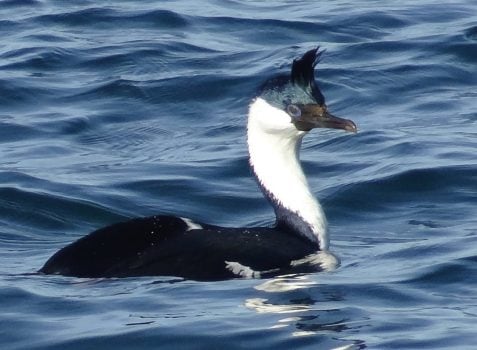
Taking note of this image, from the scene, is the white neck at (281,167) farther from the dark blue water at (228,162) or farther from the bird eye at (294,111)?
the dark blue water at (228,162)

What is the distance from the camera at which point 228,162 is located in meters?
13.9

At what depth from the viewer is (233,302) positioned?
944 centimetres

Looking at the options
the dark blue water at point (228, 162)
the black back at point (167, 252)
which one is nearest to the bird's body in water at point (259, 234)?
the black back at point (167, 252)

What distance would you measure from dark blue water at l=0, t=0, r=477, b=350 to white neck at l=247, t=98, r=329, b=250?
34 cm

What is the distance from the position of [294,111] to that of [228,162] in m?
3.21

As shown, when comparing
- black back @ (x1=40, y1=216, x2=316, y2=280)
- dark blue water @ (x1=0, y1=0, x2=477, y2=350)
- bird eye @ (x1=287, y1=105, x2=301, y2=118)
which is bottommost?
dark blue water @ (x1=0, y1=0, x2=477, y2=350)

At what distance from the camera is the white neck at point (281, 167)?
10.7m

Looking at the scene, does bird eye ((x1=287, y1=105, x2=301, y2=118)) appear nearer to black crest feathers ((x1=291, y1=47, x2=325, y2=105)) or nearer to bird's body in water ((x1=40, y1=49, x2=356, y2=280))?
bird's body in water ((x1=40, y1=49, x2=356, y2=280))

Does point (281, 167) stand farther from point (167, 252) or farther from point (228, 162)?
point (228, 162)

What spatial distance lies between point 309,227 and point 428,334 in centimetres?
195

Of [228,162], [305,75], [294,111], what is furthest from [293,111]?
[228,162]

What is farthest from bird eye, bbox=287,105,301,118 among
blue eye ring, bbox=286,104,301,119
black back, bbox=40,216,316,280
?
black back, bbox=40,216,316,280

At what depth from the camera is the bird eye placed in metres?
10.7

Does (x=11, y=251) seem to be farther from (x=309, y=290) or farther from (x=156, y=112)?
(x=156, y=112)
